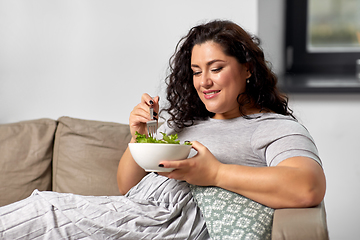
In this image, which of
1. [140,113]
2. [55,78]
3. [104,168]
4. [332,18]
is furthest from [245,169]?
[332,18]

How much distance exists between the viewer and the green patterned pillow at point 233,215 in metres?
1.09

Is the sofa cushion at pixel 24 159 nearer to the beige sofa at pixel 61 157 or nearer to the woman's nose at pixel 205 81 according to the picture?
the beige sofa at pixel 61 157

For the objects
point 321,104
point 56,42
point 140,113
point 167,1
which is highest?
point 167,1

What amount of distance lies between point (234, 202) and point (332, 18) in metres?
1.89

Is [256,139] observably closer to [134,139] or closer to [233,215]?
[233,215]

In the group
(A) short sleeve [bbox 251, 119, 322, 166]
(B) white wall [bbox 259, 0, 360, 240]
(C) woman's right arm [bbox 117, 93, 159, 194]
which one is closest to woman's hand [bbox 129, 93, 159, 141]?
(C) woman's right arm [bbox 117, 93, 159, 194]

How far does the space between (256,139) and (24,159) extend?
1.10 m

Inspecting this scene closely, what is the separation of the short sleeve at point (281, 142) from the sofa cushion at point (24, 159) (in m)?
1.03

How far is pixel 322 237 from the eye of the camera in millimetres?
931

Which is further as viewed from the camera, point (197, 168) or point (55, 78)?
point (55, 78)

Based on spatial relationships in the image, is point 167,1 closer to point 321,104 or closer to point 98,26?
point 98,26

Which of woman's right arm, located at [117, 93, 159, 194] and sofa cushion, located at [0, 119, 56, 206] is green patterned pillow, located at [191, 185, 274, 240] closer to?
woman's right arm, located at [117, 93, 159, 194]

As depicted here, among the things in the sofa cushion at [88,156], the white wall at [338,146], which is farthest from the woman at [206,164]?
the white wall at [338,146]

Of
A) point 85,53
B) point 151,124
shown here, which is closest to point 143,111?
point 151,124
